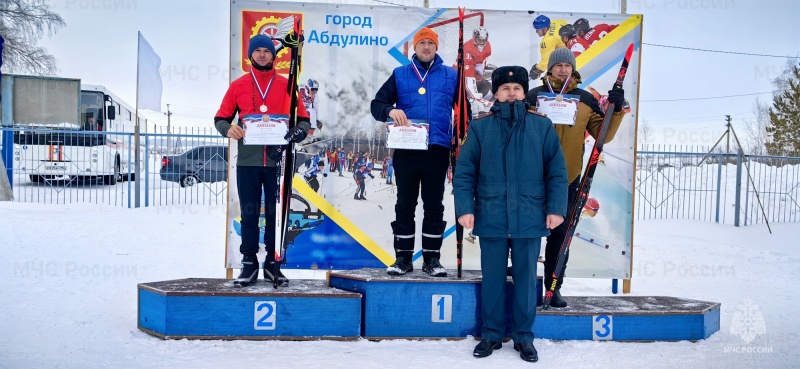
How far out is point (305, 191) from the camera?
5.17 m

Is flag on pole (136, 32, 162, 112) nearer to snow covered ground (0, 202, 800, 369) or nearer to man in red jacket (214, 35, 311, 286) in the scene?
snow covered ground (0, 202, 800, 369)

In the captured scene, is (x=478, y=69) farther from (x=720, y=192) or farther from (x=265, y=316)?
(x=720, y=192)

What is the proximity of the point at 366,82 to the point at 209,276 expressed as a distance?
2.40m

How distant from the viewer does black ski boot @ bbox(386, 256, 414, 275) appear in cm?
397

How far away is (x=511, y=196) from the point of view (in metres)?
3.39

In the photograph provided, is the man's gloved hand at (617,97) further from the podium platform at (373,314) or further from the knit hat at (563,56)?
the podium platform at (373,314)

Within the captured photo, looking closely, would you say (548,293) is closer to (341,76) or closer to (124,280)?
(341,76)

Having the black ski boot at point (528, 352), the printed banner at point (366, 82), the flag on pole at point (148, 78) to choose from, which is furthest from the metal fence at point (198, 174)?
the black ski boot at point (528, 352)

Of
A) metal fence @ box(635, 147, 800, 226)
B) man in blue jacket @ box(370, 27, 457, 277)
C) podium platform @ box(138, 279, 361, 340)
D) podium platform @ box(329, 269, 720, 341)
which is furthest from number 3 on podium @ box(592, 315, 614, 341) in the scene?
metal fence @ box(635, 147, 800, 226)

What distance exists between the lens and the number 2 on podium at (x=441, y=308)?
3754mm

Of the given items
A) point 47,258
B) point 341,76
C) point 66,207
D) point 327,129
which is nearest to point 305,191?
point 327,129

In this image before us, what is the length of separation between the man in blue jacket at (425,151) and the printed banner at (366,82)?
1.04 metres

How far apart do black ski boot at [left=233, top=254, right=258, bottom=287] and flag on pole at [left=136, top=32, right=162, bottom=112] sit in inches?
272

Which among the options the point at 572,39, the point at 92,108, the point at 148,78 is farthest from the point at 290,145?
the point at 92,108
